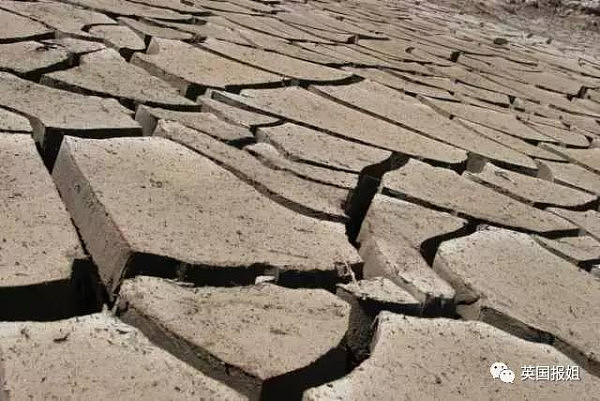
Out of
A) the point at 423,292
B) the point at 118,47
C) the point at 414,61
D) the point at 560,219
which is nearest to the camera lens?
the point at 423,292

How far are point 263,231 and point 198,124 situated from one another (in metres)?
0.50

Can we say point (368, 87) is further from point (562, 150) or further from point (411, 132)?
point (562, 150)

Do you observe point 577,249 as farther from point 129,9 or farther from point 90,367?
point 129,9

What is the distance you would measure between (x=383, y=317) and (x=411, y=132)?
3.52 feet

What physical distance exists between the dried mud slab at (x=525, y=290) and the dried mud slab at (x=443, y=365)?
38 mm

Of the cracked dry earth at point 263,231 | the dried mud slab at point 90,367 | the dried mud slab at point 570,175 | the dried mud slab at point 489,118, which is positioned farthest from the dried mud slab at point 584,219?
the dried mud slab at point 90,367

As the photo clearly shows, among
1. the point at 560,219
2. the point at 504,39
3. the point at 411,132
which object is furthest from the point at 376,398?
the point at 504,39

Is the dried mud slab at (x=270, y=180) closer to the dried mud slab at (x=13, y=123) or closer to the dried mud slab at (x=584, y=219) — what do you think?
the dried mud slab at (x=13, y=123)

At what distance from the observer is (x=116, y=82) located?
1.85 m

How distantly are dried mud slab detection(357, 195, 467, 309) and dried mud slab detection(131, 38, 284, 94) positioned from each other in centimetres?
70

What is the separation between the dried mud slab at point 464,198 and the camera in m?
1.60

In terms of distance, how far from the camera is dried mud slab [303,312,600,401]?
95cm

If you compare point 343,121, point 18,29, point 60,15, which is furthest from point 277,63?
point 18,29

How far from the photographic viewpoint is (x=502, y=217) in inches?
63.7
